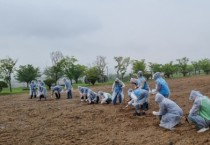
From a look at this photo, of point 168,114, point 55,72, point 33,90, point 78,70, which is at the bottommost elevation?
point 168,114

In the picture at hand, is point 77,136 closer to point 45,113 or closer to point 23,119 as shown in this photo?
point 23,119

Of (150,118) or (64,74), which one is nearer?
(150,118)

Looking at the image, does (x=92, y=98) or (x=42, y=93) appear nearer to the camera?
(x=92, y=98)

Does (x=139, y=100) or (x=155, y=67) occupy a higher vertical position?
(x=155, y=67)

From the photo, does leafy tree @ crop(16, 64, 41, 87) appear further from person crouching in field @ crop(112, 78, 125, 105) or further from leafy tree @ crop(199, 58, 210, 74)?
person crouching in field @ crop(112, 78, 125, 105)

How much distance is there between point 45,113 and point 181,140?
8598mm

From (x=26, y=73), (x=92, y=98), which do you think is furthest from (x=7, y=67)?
(x=92, y=98)

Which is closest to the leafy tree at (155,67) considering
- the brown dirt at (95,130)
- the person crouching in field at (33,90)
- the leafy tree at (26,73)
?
the leafy tree at (26,73)

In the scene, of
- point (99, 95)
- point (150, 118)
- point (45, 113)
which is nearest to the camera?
point (150, 118)

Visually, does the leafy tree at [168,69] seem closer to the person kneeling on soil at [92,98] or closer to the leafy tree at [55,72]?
the leafy tree at [55,72]

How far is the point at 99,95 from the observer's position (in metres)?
19.2

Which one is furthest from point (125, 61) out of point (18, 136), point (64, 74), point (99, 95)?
point (18, 136)

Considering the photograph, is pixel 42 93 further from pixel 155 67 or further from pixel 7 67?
pixel 155 67

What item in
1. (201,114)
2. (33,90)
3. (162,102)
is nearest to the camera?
(201,114)
